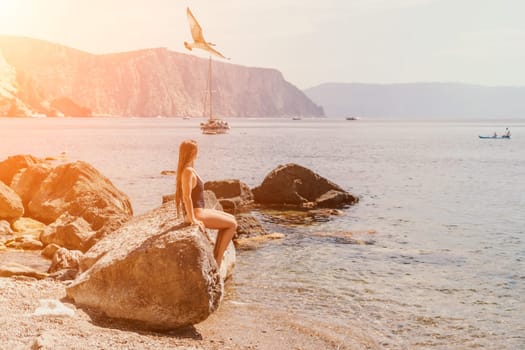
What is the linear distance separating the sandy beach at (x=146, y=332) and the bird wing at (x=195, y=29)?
34.5 metres

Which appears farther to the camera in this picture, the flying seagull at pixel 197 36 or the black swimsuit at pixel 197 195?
the flying seagull at pixel 197 36

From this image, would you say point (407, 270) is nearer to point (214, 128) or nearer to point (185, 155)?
point (185, 155)

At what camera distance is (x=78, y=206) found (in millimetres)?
16953

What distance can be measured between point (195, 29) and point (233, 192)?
2234 cm

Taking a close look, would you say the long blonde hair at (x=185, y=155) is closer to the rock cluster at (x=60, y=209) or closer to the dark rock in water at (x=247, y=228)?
the rock cluster at (x=60, y=209)

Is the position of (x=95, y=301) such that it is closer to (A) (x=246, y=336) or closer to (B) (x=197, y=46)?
(A) (x=246, y=336)

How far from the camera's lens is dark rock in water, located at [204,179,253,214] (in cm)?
2423

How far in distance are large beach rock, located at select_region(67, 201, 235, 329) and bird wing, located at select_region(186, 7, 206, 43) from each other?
36.0 meters

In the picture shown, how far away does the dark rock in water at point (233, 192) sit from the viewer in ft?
79.5

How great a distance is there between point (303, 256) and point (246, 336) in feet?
21.5

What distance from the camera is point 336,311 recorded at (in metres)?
10.7

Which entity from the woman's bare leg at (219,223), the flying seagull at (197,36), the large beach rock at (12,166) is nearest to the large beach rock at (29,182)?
the large beach rock at (12,166)

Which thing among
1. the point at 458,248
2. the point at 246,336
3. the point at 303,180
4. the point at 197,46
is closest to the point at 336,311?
the point at 246,336

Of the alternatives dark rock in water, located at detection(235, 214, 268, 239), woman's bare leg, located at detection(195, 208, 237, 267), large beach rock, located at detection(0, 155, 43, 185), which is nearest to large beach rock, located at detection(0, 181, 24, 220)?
large beach rock, located at detection(0, 155, 43, 185)
